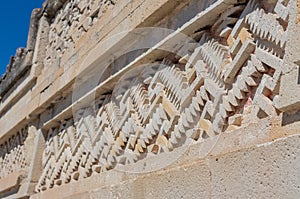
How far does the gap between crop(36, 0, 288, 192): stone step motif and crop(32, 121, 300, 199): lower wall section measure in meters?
0.12

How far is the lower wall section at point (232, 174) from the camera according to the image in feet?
5.56

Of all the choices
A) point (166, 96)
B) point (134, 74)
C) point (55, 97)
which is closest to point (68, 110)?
point (55, 97)

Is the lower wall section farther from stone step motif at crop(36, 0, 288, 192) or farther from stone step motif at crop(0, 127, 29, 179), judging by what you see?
stone step motif at crop(0, 127, 29, 179)

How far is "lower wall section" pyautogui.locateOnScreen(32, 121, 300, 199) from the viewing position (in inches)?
66.7

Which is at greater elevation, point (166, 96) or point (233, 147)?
point (166, 96)

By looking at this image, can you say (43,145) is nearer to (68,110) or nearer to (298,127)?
(68,110)

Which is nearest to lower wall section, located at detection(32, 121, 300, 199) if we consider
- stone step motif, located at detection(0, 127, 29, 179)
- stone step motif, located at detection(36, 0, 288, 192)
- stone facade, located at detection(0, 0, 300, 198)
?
stone facade, located at detection(0, 0, 300, 198)

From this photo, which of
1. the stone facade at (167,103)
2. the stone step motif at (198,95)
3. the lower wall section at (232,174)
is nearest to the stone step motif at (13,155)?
the stone facade at (167,103)

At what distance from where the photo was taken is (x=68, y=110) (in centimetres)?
396

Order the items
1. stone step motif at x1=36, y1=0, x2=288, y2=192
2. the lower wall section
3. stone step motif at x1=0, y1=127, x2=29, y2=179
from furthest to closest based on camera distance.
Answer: stone step motif at x1=0, y1=127, x2=29, y2=179 < stone step motif at x1=36, y1=0, x2=288, y2=192 < the lower wall section

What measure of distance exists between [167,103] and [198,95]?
0.96ft

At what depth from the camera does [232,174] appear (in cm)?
195

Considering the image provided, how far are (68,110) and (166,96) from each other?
148 cm

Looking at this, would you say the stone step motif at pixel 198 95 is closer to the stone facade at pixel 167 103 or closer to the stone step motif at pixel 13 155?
the stone facade at pixel 167 103
